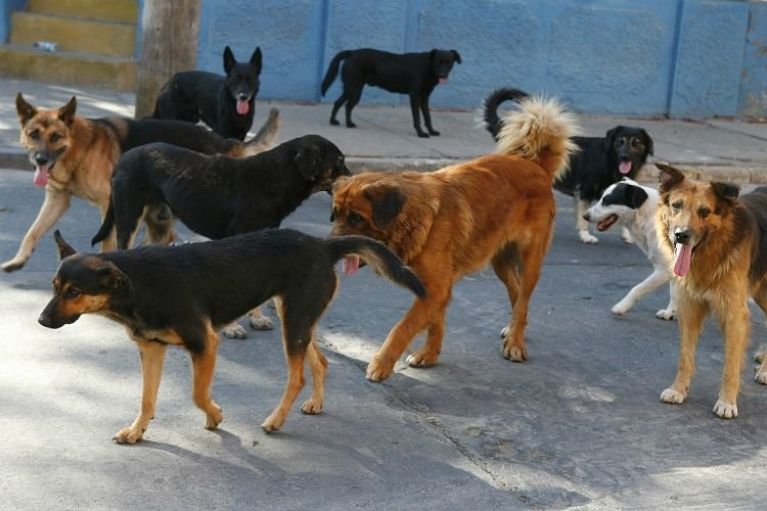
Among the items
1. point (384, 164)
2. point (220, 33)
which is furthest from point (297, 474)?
point (220, 33)

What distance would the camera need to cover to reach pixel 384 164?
13.0m

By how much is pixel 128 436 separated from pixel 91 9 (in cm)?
1224

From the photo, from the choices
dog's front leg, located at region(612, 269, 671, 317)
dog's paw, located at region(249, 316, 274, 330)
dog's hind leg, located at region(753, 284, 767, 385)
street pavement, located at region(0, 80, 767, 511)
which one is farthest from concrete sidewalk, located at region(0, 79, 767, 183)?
dog's hind leg, located at region(753, 284, 767, 385)

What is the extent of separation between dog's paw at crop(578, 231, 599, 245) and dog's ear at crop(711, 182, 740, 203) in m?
4.32

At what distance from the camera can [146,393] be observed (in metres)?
5.69

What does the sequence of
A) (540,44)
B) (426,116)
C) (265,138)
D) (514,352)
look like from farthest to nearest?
(540,44) → (426,116) → (265,138) → (514,352)

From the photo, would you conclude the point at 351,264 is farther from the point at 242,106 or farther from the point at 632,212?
the point at 242,106

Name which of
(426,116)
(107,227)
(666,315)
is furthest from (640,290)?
(426,116)

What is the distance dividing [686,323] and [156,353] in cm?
306

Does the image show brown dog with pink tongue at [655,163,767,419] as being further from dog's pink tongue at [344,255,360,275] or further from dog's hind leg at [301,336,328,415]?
dog's hind leg at [301,336,328,415]

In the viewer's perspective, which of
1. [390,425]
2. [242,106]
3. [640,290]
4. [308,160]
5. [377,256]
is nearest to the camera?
[377,256]

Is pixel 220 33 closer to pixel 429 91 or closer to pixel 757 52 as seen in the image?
pixel 429 91

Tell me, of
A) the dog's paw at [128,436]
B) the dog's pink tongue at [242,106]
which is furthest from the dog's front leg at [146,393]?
the dog's pink tongue at [242,106]

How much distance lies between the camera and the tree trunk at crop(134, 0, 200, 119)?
12.2 metres
